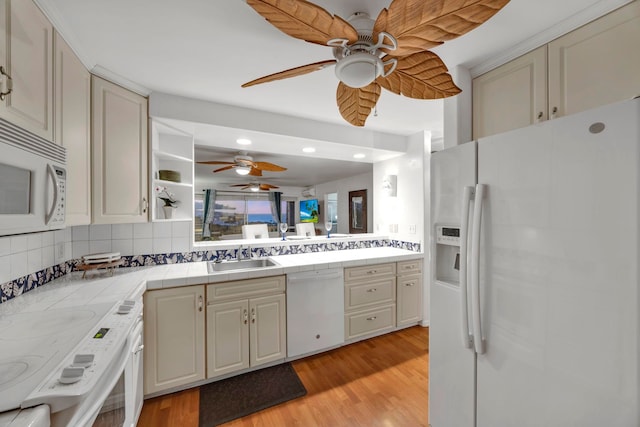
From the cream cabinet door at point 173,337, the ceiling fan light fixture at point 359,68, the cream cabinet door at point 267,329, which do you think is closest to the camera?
the ceiling fan light fixture at point 359,68

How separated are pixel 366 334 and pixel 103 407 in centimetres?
218

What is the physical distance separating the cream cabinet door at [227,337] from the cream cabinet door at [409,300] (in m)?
1.64

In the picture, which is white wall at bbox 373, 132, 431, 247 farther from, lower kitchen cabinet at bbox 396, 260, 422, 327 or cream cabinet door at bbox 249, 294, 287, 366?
cream cabinet door at bbox 249, 294, 287, 366

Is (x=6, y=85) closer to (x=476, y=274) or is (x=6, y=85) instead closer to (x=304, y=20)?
(x=304, y=20)

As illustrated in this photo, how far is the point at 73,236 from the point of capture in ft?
6.56

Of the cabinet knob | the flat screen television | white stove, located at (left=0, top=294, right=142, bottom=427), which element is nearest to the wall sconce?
white stove, located at (left=0, top=294, right=142, bottom=427)

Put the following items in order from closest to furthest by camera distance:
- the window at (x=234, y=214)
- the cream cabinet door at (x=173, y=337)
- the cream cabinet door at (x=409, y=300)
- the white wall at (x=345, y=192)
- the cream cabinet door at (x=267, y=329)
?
the cream cabinet door at (x=173, y=337), the cream cabinet door at (x=267, y=329), the cream cabinet door at (x=409, y=300), the white wall at (x=345, y=192), the window at (x=234, y=214)

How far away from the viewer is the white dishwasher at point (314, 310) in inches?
88.7

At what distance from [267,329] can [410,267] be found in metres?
1.67

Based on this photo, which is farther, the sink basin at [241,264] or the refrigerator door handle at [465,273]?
the sink basin at [241,264]

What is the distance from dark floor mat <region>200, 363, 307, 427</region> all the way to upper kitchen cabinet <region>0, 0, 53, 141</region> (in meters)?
1.86

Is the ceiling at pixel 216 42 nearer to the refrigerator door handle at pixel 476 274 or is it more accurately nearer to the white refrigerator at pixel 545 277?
the white refrigerator at pixel 545 277

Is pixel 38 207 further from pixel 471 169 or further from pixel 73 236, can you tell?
pixel 471 169

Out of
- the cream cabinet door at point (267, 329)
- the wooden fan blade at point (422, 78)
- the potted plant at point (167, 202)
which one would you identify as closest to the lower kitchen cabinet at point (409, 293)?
the cream cabinet door at point (267, 329)
